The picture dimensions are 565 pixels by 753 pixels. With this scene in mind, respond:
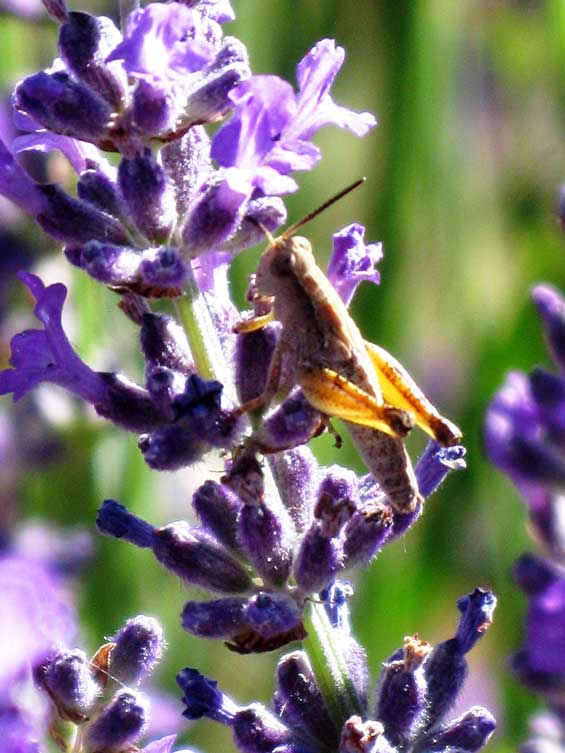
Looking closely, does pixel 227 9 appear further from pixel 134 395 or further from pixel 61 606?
pixel 61 606

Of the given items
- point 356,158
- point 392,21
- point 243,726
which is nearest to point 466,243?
point 392,21

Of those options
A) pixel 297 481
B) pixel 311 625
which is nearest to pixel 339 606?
pixel 311 625

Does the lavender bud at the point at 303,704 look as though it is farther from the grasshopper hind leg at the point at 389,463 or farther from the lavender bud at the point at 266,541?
the grasshopper hind leg at the point at 389,463

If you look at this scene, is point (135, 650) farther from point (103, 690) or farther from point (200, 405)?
point (200, 405)

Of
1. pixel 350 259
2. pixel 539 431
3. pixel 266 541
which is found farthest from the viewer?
pixel 539 431

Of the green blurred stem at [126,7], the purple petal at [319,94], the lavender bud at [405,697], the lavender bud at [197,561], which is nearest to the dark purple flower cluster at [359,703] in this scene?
the lavender bud at [405,697]

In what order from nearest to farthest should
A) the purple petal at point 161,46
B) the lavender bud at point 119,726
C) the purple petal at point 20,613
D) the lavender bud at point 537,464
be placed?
the purple petal at point 20,613 < the purple petal at point 161,46 < the lavender bud at point 119,726 < the lavender bud at point 537,464
